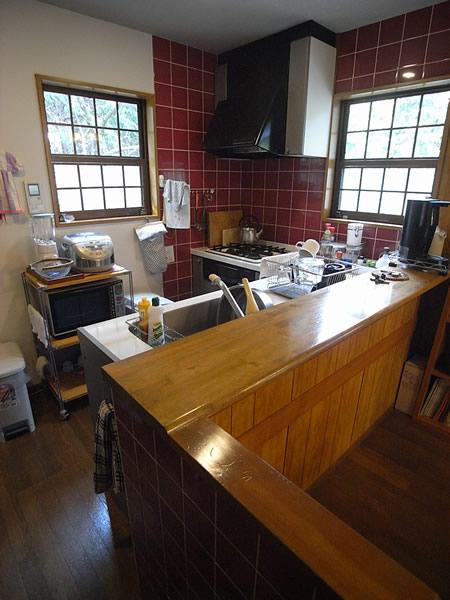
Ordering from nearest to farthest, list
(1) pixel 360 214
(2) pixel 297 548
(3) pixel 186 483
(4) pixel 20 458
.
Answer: (2) pixel 297 548 → (3) pixel 186 483 → (4) pixel 20 458 → (1) pixel 360 214

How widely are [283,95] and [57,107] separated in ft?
5.28

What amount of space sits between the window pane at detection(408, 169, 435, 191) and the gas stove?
1067 mm

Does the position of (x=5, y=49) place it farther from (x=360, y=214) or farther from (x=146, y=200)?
(x=360, y=214)

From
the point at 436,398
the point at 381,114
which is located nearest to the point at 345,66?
the point at 381,114

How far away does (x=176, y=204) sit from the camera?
116 inches

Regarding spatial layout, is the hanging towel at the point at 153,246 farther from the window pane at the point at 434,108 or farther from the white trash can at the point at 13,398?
the window pane at the point at 434,108

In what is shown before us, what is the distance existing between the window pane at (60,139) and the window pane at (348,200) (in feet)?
7.00

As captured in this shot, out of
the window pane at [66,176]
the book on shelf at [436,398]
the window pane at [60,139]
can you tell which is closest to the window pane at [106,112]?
the window pane at [60,139]

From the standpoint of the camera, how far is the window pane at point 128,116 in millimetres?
2666

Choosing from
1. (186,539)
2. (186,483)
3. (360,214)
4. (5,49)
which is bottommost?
(186,539)

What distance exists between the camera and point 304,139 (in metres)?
2.57

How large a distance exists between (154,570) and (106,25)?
3006 mm

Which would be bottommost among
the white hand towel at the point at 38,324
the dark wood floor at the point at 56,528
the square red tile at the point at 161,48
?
the dark wood floor at the point at 56,528

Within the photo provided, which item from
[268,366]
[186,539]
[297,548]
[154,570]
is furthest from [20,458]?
[297,548]
